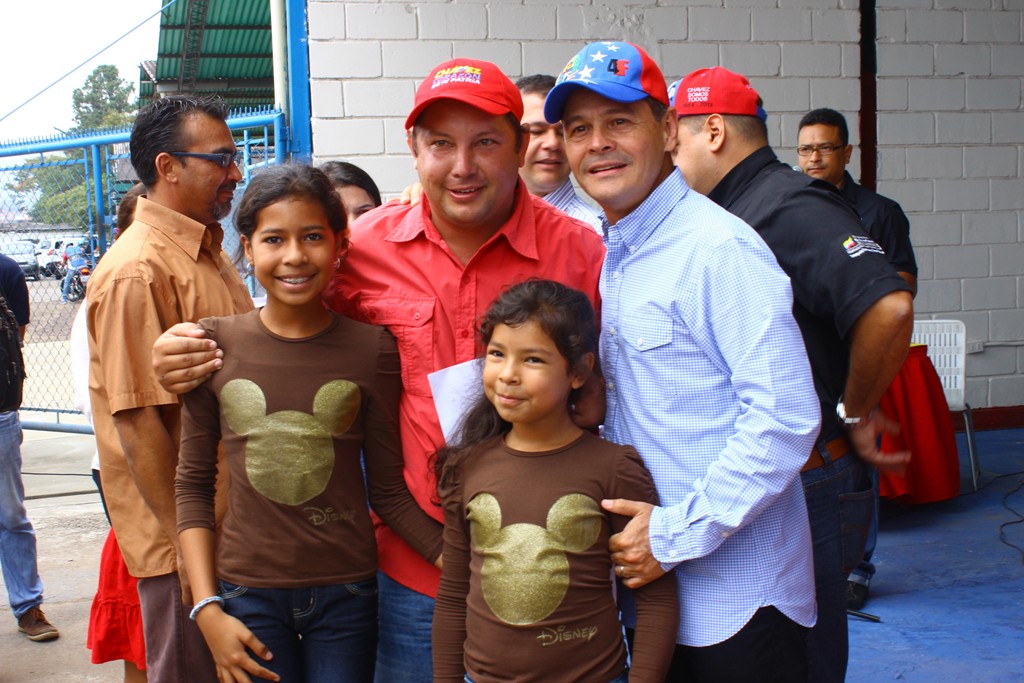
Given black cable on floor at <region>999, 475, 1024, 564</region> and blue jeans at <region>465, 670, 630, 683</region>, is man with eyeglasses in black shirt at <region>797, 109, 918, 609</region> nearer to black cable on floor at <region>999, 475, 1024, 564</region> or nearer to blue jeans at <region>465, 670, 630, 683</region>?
black cable on floor at <region>999, 475, 1024, 564</region>

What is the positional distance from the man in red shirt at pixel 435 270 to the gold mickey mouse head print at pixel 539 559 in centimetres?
27

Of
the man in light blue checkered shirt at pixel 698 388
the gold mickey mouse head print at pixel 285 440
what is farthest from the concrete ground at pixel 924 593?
the gold mickey mouse head print at pixel 285 440

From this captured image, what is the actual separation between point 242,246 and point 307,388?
461 mm

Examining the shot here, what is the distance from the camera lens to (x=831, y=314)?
2.31 meters

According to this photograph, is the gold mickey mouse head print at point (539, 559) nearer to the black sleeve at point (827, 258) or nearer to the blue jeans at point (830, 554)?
the blue jeans at point (830, 554)

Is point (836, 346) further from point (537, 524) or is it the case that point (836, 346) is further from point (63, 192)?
point (63, 192)

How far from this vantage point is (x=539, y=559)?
5.90 ft

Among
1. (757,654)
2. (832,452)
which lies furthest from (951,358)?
(757,654)

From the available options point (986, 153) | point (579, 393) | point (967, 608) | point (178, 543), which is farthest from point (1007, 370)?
point (178, 543)

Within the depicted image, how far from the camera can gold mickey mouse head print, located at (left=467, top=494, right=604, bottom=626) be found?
1.79 m

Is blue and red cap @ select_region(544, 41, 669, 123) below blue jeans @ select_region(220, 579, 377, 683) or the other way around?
the other way around

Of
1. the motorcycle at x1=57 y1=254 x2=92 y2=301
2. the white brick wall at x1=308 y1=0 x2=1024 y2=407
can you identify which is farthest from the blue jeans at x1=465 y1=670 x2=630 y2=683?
the motorcycle at x1=57 y1=254 x2=92 y2=301

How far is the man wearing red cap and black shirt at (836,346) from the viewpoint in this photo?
2238 mm

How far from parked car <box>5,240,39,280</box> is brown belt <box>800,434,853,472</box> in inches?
260
